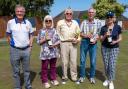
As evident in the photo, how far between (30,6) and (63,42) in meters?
33.6

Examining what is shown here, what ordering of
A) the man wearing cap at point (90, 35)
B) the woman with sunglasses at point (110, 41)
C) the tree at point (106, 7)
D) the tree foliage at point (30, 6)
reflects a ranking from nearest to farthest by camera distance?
1. the woman with sunglasses at point (110, 41)
2. the man wearing cap at point (90, 35)
3. the tree foliage at point (30, 6)
4. the tree at point (106, 7)

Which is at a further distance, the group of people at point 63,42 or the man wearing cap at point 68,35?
the man wearing cap at point 68,35

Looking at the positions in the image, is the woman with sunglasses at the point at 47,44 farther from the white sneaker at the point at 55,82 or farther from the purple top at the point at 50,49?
the white sneaker at the point at 55,82

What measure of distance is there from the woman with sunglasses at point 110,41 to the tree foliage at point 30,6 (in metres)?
31.9

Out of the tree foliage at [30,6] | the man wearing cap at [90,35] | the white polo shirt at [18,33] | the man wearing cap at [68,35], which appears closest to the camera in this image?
the white polo shirt at [18,33]

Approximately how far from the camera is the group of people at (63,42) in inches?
334

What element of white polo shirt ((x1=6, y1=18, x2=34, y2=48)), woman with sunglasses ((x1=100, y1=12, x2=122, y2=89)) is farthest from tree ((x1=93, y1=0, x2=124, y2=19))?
white polo shirt ((x1=6, y1=18, x2=34, y2=48))

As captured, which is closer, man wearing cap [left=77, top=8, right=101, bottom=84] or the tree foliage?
man wearing cap [left=77, top=8, right=101, bottom=84]

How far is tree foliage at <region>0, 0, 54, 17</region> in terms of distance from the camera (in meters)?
40.4

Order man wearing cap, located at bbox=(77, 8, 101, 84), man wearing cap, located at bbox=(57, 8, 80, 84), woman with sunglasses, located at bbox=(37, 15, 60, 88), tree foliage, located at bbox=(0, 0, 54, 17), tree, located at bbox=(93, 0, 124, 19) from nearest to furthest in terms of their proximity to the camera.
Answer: woman with sunglasses, located at bbox=(37, 15, 60, 88) < man wearing cap, located at bbox=(57, 8, 80, 84) < man wearing cap, located at bbox=(77, 8, 101, 84) < tree foliage, located at bbox=(0, 0, 54, 17) < tree, located at bbox=(93, 0, 124, 19)

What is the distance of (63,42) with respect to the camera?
372 inches

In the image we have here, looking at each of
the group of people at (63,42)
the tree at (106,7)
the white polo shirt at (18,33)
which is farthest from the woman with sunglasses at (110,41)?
the tree at (106,7)

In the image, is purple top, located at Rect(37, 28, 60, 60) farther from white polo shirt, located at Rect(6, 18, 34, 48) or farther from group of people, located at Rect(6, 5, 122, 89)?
white polo shirt, located at Rect(6, 18, 34, 48)

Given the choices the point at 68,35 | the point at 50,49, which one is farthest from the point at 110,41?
the point at 50,49
